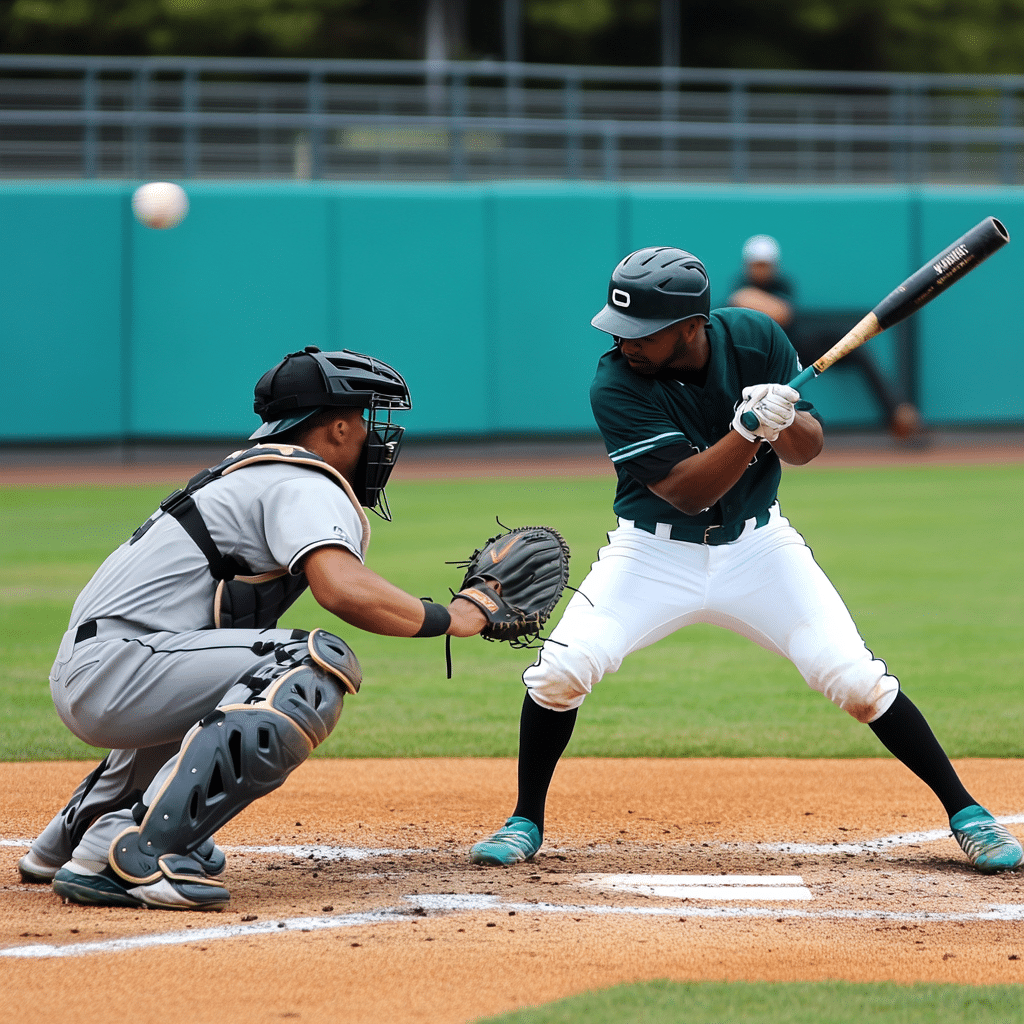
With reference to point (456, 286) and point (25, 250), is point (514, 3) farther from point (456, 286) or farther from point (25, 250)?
point (25, 250)

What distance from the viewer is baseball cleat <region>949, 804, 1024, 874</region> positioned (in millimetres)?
3836

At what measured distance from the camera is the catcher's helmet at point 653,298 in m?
3.79

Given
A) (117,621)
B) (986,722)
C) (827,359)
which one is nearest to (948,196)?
(986,722)

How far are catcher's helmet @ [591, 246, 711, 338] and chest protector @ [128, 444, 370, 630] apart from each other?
2.91 ft

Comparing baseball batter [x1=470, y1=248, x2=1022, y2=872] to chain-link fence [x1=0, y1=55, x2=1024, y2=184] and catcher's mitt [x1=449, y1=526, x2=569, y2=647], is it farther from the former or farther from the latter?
chain-link fence [x1=0, y1=55, x2=1024, y2=184]

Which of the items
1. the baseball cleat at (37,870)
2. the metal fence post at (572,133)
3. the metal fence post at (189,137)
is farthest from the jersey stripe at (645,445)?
the metal fence post at (572,133)

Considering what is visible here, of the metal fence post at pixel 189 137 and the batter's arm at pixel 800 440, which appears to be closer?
the batter's arm at pixel 800 440

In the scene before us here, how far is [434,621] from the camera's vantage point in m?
3.38

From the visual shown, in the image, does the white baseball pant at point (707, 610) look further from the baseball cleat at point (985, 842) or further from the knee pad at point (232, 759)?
the knee pad at point (232, 759)

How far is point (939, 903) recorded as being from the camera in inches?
141

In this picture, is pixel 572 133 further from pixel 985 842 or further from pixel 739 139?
pixel 985 842

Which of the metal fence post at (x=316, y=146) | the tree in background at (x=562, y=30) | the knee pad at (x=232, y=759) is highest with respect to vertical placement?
the tree in background at (x=562, y=30)

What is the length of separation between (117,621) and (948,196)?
58.2 feet

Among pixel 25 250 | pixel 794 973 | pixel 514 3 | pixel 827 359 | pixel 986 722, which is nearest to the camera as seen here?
pixel 794 973
